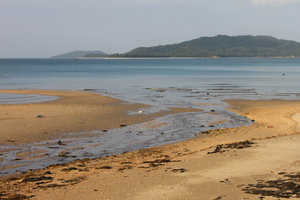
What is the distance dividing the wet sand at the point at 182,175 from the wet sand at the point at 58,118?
18.1ft

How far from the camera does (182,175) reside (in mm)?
11398

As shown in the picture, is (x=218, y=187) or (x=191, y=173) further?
(x=191, y=173)

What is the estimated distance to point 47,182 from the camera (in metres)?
11.1

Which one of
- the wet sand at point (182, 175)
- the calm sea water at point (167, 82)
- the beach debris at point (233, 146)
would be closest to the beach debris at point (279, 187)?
the wet sand at point (182, 175)

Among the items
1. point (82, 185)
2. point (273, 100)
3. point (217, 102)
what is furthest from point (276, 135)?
point (273, 100)

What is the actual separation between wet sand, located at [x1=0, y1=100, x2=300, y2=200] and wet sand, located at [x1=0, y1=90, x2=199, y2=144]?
217 inches

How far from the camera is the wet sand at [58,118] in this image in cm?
1855

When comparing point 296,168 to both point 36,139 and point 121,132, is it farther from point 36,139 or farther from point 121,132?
point 36,139

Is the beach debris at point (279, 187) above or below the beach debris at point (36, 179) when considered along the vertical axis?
above

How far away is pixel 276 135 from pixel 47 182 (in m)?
10.8

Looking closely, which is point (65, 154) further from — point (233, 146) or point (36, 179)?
point (233, 146)

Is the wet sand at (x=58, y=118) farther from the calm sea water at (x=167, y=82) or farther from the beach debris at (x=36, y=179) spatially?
the calm sea water at (x=167, y=82)

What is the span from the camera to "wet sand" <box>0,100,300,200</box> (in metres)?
9.90

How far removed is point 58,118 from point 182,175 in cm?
1300
